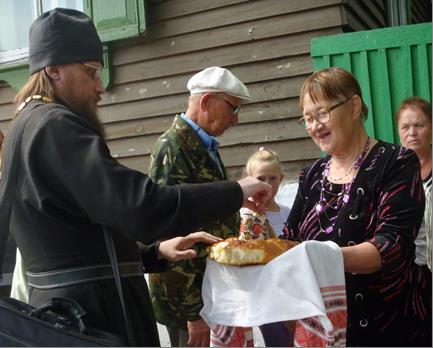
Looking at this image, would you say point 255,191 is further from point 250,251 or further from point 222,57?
point 222,57

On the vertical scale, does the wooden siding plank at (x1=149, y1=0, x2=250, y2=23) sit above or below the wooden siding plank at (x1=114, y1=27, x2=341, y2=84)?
above

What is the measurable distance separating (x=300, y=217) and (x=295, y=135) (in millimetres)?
2643

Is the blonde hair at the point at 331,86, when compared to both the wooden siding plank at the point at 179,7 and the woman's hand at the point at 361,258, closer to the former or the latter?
the woman's hand at the point at 361,258

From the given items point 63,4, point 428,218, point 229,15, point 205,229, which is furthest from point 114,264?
point 63,4

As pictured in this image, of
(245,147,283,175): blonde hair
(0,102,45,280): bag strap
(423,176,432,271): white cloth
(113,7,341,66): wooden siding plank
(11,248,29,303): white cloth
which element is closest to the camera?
(0,102,45,280): bag strap

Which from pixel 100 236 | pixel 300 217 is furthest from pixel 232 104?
pixel 100 236

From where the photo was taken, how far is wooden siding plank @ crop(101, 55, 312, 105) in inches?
193

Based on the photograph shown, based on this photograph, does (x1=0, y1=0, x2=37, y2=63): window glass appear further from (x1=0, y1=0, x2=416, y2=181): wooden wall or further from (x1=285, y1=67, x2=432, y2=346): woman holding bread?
(x1=285, y1=67, x2=432, y2=346): woman holding bread

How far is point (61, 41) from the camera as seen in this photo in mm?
1956

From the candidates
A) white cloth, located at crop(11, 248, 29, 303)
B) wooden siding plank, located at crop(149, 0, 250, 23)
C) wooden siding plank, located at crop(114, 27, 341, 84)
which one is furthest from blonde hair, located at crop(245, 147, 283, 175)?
white cloth, located at crop(11, 248, 29, 303)

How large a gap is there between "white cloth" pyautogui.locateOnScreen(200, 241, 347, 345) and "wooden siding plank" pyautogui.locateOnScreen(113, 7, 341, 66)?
10.4 ft

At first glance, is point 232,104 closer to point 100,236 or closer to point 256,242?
point 256,242

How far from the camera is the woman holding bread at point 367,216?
1.97 metres

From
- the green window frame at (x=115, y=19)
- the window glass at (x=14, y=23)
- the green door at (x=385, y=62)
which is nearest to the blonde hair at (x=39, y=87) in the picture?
the green door at (x=385, y=62)
